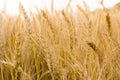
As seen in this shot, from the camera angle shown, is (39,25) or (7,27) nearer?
(39,25)

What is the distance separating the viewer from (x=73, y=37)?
1.08 metres

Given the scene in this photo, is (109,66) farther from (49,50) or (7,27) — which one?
(7,27)

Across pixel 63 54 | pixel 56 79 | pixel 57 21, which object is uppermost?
pixel 57 21

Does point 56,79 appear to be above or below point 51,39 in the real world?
below

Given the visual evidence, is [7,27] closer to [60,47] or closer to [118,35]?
[60,47]

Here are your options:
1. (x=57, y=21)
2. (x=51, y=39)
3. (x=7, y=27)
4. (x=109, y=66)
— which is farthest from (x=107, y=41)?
(x=7, y=27)

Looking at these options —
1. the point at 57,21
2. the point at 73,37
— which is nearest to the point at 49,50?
the point at 73,37

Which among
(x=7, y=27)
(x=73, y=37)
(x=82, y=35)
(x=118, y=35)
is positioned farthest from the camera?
(x=7, y=27)

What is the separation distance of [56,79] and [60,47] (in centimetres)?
17

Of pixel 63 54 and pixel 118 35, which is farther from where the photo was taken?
pixel 118 35

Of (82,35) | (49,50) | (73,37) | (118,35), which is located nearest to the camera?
(49,50)

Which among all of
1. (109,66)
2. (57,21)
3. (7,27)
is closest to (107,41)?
(109,66)

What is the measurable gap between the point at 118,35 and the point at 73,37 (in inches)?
15.0

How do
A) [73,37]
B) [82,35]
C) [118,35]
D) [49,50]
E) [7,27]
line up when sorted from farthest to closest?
1. [7,27]
2. [118,35]
3. [82,35]
4. [73,37]
5. [49,50]
